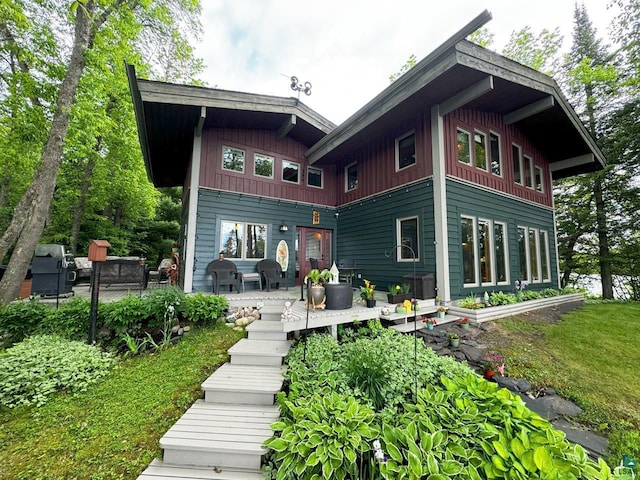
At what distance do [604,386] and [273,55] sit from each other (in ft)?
40.8

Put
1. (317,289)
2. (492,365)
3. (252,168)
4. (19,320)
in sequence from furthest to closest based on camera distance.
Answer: (252,168)
(317,289)
(19,320)
(492,365)

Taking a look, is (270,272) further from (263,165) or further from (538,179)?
(538,179)

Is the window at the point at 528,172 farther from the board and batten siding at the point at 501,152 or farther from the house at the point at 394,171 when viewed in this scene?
the board and batten siding at the point at 501,152

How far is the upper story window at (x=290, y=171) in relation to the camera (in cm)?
792

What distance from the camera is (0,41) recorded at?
659cm

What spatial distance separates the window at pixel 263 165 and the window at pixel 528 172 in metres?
7.96

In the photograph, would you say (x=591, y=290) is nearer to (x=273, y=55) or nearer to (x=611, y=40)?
(x=611, y=40)

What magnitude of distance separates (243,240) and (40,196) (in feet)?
13.9

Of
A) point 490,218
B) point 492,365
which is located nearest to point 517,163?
point 490,218

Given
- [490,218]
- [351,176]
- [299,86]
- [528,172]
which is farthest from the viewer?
[351,176]

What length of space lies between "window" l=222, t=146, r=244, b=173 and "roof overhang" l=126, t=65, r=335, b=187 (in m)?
0.67

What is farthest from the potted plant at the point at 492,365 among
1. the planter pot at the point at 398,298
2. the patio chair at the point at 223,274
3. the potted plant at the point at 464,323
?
the patio chair at the point at 223,274

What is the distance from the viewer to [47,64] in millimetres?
6742

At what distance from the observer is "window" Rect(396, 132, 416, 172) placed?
6270 mm
